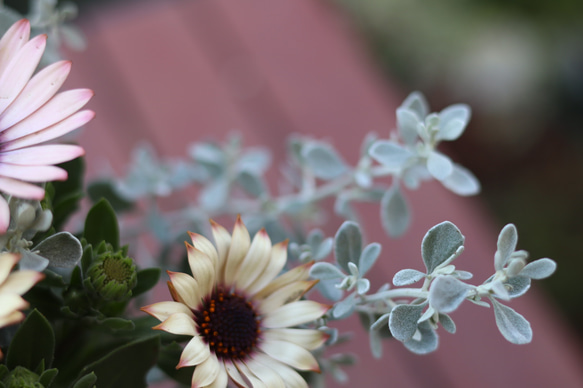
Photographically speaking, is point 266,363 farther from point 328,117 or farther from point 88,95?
point 328,117

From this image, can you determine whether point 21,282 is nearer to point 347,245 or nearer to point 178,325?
point 178,325

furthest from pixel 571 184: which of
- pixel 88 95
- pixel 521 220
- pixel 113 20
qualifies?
pixel 88 95


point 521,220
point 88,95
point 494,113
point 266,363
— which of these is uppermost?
point 88,95

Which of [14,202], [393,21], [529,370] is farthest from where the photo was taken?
[393,21]

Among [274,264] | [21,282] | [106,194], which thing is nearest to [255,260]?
[274,264]

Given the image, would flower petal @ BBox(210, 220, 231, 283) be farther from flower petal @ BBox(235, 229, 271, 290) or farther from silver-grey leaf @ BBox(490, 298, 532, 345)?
silver-grey leaf @ BBox(490, 298, 532, 345)

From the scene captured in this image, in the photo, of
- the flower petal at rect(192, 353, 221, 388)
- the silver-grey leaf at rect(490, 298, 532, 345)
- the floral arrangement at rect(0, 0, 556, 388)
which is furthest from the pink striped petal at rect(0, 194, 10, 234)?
the silver-grey leaf at rect(490, 298, 532, 345)
